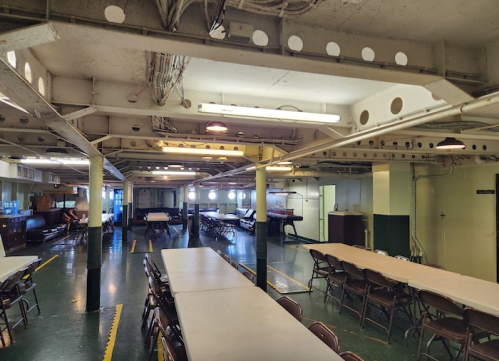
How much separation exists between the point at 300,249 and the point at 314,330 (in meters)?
8.64

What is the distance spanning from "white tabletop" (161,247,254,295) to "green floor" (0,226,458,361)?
99cm

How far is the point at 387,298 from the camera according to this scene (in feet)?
14.4

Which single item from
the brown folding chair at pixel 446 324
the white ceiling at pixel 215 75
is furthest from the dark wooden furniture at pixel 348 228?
the white ceiling at pixel 215 75

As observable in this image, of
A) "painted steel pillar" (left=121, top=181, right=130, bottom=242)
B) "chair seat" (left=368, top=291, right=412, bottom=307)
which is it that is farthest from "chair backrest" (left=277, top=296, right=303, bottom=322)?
"painted steel pillar" (left=121, top=181, right=130, bottom=242)

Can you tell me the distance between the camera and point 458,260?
7.11 meters

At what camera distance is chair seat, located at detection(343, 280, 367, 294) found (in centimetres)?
473

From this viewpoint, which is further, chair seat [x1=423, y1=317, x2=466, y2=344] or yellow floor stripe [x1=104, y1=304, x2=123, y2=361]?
yellow floor stripe [x1=104, y1=304, x2=123, y2=361]

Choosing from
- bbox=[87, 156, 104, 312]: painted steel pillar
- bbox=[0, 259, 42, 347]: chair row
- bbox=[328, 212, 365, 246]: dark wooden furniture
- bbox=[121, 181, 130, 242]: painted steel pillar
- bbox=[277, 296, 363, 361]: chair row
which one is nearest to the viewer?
bbox=[277, 296, 363, 361]: chair row

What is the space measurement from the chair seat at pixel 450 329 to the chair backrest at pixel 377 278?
0.74m

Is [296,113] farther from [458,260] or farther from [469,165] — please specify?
[458,260]

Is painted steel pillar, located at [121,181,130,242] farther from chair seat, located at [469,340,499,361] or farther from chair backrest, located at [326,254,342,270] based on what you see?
chair seat, located at [469,340,499,361]

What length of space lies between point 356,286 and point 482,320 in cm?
212

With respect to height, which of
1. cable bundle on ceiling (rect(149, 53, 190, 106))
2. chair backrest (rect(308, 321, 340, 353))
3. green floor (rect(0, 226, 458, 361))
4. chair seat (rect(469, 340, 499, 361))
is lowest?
green floor (rect(0, 226, 458, 361))

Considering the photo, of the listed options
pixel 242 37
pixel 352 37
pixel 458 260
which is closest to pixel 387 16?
pixel 352 37
